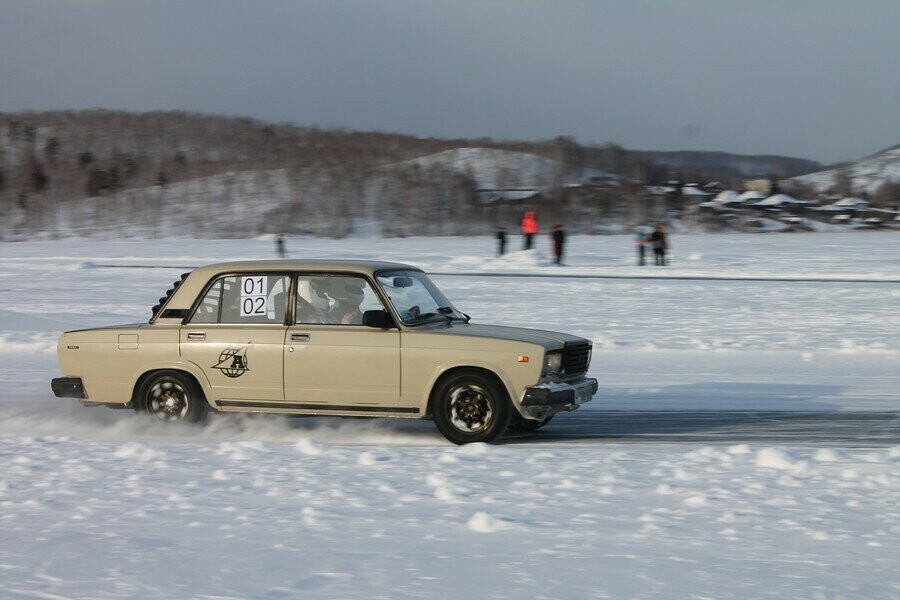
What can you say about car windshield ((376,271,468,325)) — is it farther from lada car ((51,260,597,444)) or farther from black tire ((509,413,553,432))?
black tire ((509,413,553,432))

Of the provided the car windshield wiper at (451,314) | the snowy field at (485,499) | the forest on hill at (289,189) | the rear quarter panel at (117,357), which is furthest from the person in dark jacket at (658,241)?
the forest on hill at (289,189)

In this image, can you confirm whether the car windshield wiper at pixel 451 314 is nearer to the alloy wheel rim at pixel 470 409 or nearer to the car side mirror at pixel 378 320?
the car side mirror at pixel 378 320

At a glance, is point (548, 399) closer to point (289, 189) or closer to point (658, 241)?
point (658, 241)

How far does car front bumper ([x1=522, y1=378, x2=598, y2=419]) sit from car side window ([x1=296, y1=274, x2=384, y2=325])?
1.61 meters

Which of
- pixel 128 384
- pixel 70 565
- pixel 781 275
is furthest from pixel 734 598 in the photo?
pixel 781 275

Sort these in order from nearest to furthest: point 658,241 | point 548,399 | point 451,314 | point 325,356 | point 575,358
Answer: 1. point 548,399
2. point 325,356
3. point 575,358
4. point 451,314
5. point 658,241

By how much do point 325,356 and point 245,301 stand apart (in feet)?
3.37

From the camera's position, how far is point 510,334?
9.77m

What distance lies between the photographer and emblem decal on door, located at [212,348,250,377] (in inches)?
391

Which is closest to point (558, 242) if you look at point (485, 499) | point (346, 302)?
point (346, 302)

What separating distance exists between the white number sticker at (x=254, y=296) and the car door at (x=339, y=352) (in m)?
0.33

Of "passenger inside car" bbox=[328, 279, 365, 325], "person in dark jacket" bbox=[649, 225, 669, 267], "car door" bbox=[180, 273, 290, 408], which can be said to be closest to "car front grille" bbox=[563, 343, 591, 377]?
"passenger inside car" bbox=[328, 279, 365, 325]

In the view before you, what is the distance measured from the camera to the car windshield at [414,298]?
9852 mm

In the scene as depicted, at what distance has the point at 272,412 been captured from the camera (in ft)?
32.4
